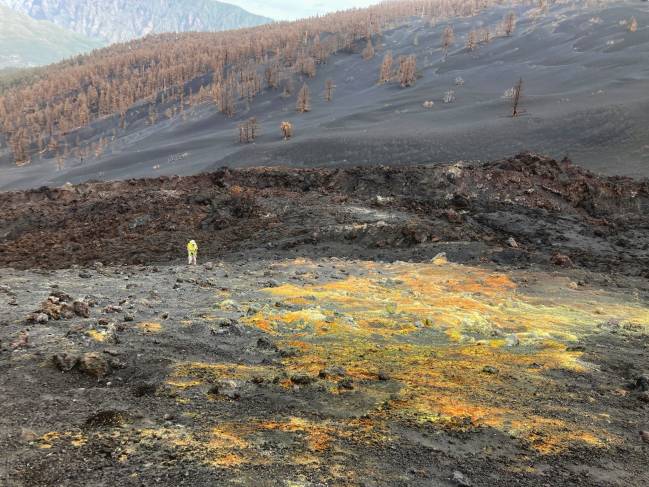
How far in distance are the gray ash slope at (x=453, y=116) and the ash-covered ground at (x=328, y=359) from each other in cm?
2388

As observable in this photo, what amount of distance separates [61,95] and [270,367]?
176 meters

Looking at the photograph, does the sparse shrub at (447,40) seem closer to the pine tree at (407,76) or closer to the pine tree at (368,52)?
the pine tree at (368,52)

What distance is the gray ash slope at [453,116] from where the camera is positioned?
4334cm

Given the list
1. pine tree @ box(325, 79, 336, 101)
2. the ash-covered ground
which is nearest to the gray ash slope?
pine tree @ box(325, 79, 336, 101)

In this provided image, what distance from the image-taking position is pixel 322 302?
12758 millimetres

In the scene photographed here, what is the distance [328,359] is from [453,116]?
2178 inches

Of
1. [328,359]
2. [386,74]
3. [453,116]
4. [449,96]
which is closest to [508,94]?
[449,96]

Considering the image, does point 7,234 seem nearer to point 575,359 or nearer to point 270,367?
point 270,367

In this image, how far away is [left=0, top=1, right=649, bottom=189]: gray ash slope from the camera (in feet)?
142

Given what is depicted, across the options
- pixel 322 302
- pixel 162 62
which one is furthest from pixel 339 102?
pixel 162 62

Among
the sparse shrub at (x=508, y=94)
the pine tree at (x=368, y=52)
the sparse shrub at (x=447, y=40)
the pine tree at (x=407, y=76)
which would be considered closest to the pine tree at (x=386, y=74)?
the pine tree at (x=407, y=76)

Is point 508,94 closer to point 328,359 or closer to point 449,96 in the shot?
point 449,96

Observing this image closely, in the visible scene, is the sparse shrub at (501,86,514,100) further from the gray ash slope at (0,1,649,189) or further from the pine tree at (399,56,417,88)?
the pine tree at (399,56,417,88)

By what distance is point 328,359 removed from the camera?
329 inches
